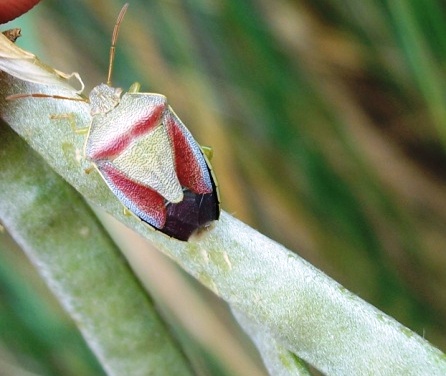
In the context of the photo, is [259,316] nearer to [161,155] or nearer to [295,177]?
[161,155]

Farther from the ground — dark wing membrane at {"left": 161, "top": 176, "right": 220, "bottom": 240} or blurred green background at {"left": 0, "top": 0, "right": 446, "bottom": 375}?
dark wing membrane at {"left": 161, "top": 176, "right": 220, "bottom": 240}

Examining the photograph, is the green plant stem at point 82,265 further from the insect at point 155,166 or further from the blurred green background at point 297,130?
the blurred green background at point 297,130

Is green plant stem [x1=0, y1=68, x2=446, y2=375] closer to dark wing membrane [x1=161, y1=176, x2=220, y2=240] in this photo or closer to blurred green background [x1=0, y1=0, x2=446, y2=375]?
dark wing membrane [x1=161, y1=176, x2=220, y2=240]

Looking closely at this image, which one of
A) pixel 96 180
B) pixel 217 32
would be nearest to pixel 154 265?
pixel 217 32

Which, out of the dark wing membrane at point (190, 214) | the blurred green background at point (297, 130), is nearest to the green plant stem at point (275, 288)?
the dark wing membrane at point (190, 214)

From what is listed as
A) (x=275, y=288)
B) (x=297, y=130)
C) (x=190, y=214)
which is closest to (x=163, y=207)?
(x=190, y=214)

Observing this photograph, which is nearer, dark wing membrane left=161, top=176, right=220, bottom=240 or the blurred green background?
dark wing membrane left=161, top=176, right=220, bottom=240

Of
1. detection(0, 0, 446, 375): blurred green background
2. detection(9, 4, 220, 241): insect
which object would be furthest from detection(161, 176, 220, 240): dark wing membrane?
detection(0, 0, 446, 375): blurred green background
